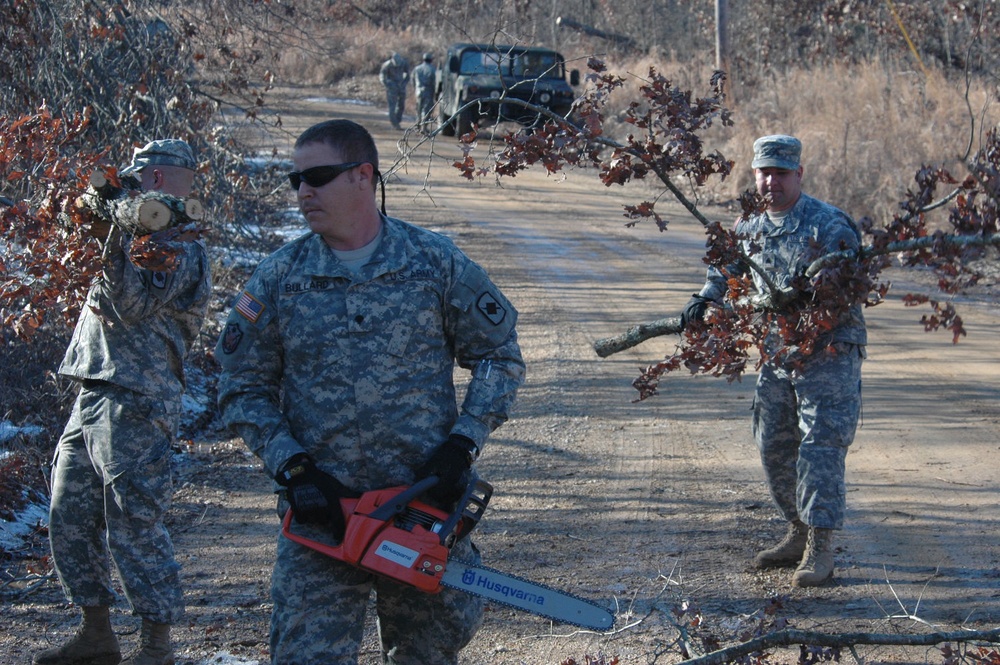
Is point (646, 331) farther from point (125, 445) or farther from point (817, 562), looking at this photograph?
point (125, 445)

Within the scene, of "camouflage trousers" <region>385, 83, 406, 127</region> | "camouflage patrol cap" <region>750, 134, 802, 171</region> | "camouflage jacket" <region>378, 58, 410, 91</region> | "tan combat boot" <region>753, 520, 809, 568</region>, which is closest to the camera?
"camouflage patrol cap" <region>750, 134, 802, 171</region>

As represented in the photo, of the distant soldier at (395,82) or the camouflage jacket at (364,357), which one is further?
the distant soldier at (395,82)

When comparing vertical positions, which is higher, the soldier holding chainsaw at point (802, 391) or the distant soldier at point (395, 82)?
the distant soldier at point (395, 82)

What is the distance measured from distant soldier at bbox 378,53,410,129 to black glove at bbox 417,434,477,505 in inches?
826

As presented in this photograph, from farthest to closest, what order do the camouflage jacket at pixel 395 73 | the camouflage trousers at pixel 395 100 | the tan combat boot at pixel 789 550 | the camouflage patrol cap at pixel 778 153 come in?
the camouflage trousers at pixel 395 100
the camouflage jacket at pixel 395 73
the tan combat boot at pixel 789 550
the camouflage patrol cap at pixel 778 153

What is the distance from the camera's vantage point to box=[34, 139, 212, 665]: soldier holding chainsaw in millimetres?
3963

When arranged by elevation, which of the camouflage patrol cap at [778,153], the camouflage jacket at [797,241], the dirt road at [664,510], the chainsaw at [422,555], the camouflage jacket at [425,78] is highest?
the camouflage jacket at [425,78]

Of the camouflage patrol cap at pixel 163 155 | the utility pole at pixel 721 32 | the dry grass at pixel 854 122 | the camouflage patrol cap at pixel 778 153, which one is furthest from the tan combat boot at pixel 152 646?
the utility pole at pixel 721 32

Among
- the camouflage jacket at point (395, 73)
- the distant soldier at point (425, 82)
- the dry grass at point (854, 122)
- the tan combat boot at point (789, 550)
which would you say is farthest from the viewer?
the distant soldier at point (425, 82)

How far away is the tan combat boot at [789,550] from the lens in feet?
16.1

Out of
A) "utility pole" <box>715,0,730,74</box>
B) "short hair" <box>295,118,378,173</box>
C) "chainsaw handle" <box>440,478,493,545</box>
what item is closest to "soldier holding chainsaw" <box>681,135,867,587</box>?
"chainsaw handle" <box>440,478,493,545</box>

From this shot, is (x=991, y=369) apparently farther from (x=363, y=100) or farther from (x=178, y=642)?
(x=363, y=100)

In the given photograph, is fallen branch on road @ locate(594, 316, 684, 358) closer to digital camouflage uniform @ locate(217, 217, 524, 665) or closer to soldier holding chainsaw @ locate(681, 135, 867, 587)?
soldier holding chainsaw @ locate(681, 135, 867, 587)

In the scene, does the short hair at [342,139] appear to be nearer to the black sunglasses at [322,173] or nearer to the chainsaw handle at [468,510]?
the black sunglasses at [322,173]
